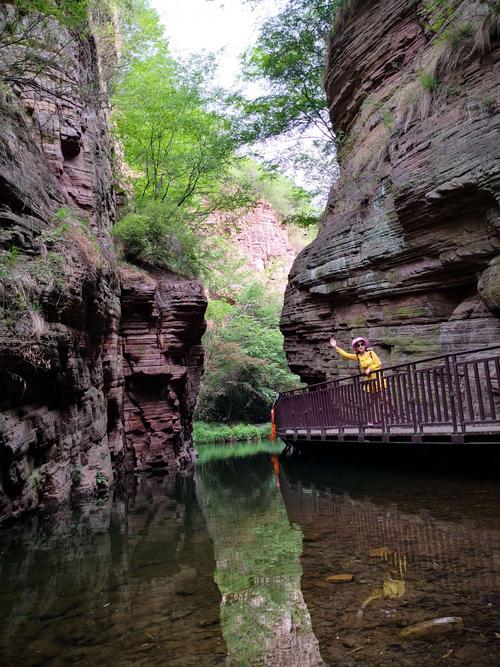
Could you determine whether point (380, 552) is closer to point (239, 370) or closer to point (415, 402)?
point (415, 402)

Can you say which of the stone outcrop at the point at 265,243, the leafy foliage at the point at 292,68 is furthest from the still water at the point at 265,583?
the stone outcrop at the point at 265,243

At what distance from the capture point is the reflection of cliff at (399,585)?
8.84 feet

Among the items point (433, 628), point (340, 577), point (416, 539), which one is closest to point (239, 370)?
point (416, 539)

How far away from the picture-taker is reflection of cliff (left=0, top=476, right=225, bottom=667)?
303 centimetres

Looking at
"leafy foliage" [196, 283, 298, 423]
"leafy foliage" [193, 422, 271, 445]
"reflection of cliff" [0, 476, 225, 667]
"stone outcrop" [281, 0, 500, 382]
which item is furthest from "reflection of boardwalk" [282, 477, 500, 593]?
"leafy foliage" [196, 283, 298, 423]

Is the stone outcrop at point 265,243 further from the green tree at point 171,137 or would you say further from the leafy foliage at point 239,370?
the green tree at point 171,137

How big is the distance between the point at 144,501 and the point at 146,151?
14256mm

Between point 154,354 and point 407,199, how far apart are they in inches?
330

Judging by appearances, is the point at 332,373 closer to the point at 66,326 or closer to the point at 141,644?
the point at 66,326

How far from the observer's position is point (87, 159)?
12.2 meters

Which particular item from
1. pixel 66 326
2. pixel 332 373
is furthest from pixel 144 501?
pixel 332 373

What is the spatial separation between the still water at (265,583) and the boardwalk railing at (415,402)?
111cm

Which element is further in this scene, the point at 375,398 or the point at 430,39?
the point at 430,39

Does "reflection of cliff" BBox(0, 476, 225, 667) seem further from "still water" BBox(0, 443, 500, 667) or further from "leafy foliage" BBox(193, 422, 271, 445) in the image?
"leafy foliage" BBox(193, 422, 271, 445)
